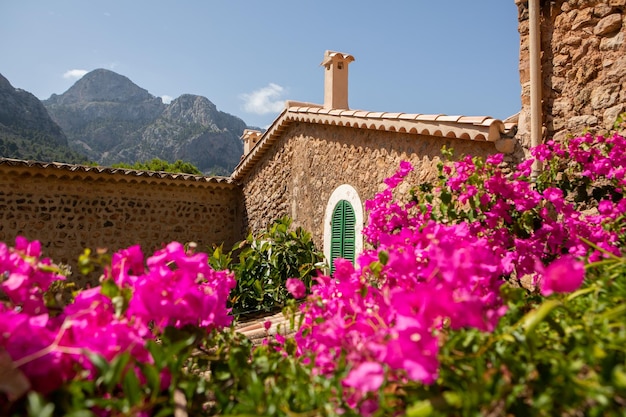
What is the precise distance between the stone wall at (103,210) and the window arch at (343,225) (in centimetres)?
387

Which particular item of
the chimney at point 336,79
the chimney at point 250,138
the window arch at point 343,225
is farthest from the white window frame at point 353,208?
the chimney at point 250,138

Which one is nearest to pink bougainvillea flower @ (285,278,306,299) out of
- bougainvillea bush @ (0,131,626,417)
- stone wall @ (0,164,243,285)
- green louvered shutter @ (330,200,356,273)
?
bougainvillea bush @ (0,131,626,417)

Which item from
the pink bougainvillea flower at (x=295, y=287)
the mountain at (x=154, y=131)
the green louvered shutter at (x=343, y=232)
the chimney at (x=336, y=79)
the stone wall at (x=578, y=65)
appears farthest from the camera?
the mountain at (x=154, y=131)

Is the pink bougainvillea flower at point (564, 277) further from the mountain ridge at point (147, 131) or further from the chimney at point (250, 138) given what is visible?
the mountain ridge at point (147, 131)

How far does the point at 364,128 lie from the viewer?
21.4ft

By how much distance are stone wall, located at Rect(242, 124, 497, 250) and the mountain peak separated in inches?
4329

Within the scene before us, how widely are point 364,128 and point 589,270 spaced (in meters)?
5.01

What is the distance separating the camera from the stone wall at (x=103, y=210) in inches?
324

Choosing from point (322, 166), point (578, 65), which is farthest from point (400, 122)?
point (322, 166)

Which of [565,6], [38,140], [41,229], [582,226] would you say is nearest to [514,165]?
[565,6]

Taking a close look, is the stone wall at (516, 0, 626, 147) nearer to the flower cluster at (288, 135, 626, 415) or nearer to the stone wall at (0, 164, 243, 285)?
the flower cluster at (288, 135, 626, 415)

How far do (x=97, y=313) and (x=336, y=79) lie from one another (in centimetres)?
738

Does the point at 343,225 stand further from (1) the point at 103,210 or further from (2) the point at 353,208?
(1) the point at 103,210

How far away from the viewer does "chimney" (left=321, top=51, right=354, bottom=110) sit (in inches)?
310
